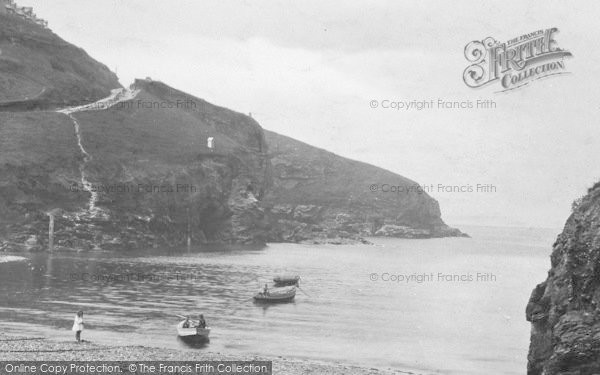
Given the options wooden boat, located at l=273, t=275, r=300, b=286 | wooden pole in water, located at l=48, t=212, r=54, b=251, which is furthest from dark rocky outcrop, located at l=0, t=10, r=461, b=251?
wooden boat, located at l=273, t=275, r=300, b=286

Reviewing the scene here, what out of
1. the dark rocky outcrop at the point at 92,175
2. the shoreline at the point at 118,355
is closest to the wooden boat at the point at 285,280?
the shoreline at the point at 118,355

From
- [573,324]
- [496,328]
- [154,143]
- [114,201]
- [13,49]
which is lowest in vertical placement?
[496,328]

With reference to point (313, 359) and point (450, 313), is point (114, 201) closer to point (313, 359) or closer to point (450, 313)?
point (450, 313)

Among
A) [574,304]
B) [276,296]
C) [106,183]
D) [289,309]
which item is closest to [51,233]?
[106,183]

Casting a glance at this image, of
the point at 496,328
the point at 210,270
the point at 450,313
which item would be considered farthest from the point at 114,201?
the point at 496,328

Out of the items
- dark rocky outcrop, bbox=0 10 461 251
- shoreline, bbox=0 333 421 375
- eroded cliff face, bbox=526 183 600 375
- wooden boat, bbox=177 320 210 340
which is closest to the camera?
eroded cliff face, bbox=526 183 600 375

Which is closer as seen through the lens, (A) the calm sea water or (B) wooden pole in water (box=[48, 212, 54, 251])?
(A) the calm sea water

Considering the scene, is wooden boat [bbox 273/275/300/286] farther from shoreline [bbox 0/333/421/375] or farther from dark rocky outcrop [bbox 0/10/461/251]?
dark rocky outcrop [bbox 0/10/461/251]
